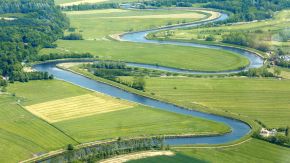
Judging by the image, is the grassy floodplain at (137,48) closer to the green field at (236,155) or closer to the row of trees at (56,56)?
the row of trees at (56,56)

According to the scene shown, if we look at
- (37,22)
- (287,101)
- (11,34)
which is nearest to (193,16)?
(37,22)

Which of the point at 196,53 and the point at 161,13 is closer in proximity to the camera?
the point at 196,53

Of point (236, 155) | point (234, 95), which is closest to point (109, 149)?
point (236, 155)

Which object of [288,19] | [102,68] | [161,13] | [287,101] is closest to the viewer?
[287,101]

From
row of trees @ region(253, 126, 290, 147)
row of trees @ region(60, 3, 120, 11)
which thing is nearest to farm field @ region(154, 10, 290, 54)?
row of trees @ region(60, 3, 120, 11)

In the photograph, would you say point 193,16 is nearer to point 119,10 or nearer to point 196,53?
point 119,10

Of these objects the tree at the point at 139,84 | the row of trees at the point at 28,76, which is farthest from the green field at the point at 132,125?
the row of trees at the point at 28,76

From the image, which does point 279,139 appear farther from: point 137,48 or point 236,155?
point 137,48
